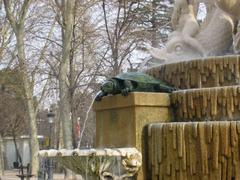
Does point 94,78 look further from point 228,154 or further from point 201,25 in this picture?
point 228,154

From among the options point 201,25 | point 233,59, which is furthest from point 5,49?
point 233,59

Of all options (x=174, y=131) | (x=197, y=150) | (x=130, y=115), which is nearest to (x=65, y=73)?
(x=130, y=115)

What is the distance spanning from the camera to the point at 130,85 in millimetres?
9188

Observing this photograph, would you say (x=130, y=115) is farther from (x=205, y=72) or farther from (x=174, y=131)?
Result: (x=205, y=72)

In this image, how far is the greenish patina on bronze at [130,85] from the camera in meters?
9.22

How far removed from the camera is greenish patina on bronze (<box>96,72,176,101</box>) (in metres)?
9.22

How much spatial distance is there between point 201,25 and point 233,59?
2.64 m

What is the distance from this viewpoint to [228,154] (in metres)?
8.10

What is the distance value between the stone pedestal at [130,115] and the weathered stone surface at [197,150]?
1.09 ft

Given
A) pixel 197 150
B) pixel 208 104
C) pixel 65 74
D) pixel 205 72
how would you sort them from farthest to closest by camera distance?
pixel 65 74, pixel 205 72, pixel 208 104, pixel 197 150

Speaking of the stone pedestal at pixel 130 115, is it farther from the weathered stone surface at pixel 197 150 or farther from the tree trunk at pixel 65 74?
the tree trunk at pixel 65 74

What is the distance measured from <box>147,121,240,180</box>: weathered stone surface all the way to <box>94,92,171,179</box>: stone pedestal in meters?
0.33

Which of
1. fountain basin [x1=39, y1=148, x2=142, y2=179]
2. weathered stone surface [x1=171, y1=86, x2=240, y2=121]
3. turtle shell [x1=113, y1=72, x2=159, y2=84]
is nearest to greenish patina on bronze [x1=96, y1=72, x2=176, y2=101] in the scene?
turtle shell [x1=113, y1=72, x2=159, y2=84]

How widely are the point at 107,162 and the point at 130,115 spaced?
910 mm
